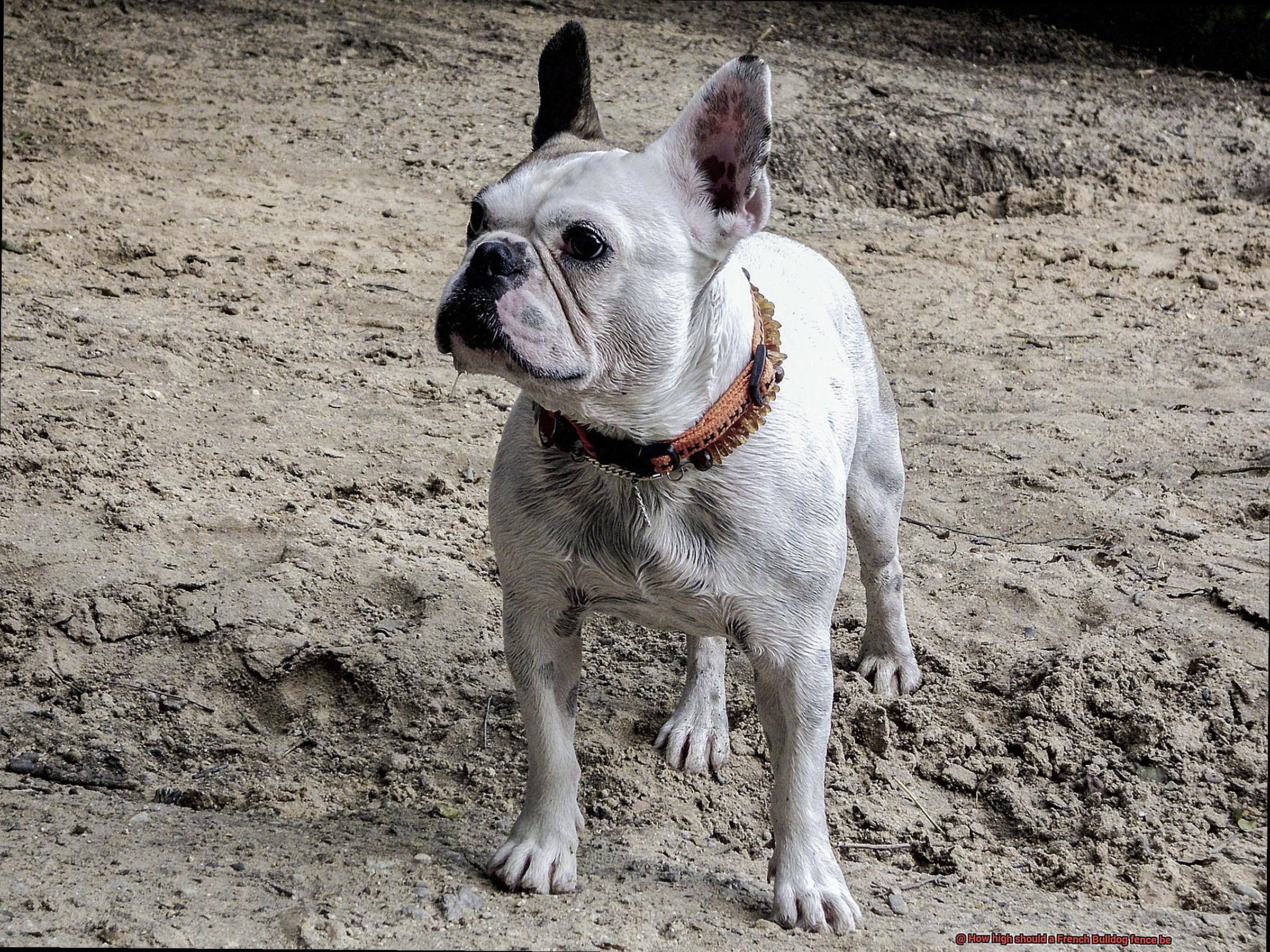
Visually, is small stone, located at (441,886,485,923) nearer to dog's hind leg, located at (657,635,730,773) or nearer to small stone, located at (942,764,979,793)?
dog's hind leg, located at (657,635,730,773)

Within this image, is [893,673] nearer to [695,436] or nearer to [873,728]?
[873,728]

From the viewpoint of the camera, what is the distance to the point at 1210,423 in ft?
20.3

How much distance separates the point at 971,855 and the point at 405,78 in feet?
26.6

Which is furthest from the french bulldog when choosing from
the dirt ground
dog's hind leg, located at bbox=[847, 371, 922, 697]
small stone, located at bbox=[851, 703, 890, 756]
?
small stone, located at bbox=[851, 703, 890, 756]

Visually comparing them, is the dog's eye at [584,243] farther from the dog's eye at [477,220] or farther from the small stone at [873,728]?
the small stone at [873,728]

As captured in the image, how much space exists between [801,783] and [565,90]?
75.6 inches

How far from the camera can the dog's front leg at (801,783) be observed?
3.11m

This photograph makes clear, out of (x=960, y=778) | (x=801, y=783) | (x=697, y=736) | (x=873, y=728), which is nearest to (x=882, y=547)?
(x=873, y=728)

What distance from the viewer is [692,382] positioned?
2.82 m

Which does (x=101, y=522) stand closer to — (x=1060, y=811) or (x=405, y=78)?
(x=1060, y=811)

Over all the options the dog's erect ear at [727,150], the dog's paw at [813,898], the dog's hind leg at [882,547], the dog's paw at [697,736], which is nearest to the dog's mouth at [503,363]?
the dog's erect ear at [727,150]

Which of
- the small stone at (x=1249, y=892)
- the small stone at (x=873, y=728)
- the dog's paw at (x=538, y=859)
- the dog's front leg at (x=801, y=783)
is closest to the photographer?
the dog's front leg at (x=801, y=783)

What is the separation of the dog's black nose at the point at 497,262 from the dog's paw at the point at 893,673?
2.46m

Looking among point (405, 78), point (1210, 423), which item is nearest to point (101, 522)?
point (1210, 423)
